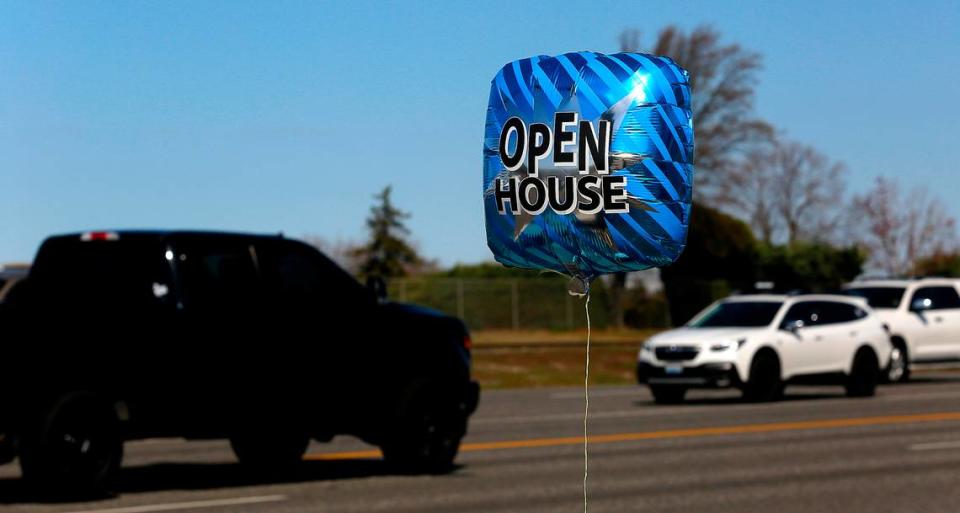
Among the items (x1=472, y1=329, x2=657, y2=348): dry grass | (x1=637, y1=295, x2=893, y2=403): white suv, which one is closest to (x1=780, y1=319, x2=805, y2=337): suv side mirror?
(x1=637, y1=295, x2=893, y2=403): white suv

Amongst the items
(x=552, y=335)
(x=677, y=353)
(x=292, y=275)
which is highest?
(x=292, y=275)

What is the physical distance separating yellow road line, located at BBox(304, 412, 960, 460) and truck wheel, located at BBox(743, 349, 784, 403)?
10.5 ft

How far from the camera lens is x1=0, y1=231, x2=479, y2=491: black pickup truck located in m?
12.8

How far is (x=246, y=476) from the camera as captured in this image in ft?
49.1

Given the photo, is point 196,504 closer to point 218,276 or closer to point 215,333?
point 215,333

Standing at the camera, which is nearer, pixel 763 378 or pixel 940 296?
pixel 763 378

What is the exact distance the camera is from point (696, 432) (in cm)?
1972

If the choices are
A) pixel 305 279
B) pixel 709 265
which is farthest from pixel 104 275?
pixel 709 265

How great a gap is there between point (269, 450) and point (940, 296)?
20480mm

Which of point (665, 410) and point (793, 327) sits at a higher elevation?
point (793, 327)

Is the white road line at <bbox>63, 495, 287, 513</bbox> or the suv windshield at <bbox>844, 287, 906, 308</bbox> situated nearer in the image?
the white road line at <bbox>63, 495, 287, 513</bbox>

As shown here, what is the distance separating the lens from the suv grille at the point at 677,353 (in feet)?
82.5

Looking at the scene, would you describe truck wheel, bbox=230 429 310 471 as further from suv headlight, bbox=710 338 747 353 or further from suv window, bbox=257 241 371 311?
suv headlight, bbox=710 338 747 353

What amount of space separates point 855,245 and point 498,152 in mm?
69011
